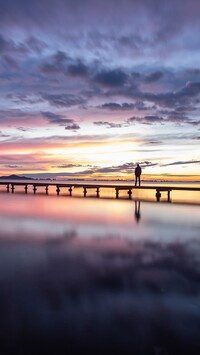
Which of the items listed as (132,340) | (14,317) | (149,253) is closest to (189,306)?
(132,340)

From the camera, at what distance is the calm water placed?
4.06 meters

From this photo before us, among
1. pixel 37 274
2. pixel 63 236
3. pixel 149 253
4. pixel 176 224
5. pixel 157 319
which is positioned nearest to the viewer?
pixel 157 319

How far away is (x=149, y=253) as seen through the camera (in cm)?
929

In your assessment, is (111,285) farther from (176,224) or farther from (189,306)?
(176,224)

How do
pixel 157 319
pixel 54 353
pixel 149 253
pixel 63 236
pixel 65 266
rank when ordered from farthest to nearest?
pixel 63 236, pixel 149 253, pixel 65 266, pixel 157 319, pixel 54 353

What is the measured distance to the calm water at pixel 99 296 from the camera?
4062 millimetres

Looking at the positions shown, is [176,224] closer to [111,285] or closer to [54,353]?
[111,285]

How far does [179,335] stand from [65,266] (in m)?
4.01

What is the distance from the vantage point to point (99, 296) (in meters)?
5.58

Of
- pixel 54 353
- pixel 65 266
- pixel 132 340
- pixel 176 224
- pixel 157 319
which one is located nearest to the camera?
pixel 54 353

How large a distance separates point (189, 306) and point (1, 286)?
344 centimetres

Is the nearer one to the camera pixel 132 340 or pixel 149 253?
pixel 132 340

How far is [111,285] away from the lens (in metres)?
6.20

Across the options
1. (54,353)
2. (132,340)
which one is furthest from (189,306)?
(54,353)
